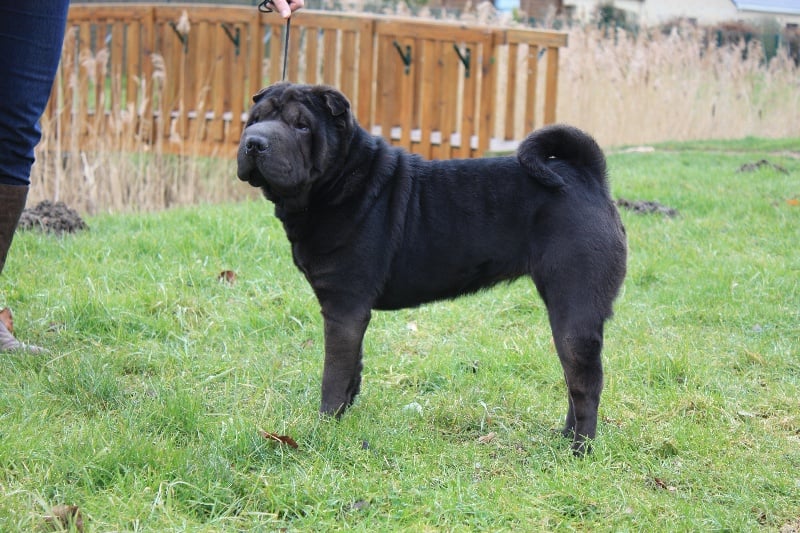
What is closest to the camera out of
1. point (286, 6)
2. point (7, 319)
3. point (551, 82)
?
point (286, 6)

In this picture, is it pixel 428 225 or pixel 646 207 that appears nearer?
pixel 428 225

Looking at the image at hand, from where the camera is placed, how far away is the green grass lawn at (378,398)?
2861mm

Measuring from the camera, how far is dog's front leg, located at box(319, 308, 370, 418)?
11.5 feet

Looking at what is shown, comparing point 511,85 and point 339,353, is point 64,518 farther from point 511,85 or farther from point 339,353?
point 511,85

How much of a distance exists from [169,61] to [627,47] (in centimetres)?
651

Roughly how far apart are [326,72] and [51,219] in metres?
4.60

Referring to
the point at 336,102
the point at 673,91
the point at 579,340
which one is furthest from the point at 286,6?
the point at 673,91

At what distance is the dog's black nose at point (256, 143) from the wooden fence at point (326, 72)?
6.16 meters

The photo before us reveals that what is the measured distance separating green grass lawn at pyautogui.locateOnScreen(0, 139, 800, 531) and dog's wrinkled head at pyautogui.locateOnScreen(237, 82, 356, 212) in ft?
3.01

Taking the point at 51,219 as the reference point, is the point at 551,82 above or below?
above

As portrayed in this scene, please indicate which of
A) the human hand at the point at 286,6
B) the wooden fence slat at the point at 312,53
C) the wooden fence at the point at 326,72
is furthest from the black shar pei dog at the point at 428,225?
the wooden fence slat at the point at 312,53

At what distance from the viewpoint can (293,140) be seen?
3396 millimetres

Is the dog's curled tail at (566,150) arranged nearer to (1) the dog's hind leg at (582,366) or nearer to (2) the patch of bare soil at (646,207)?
(1) the dog's hind leg at (582,366)

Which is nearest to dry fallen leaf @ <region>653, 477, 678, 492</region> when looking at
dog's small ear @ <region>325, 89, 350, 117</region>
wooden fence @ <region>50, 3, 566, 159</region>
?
dog's small ear @ <region>325, 89, 350, 117</region>
